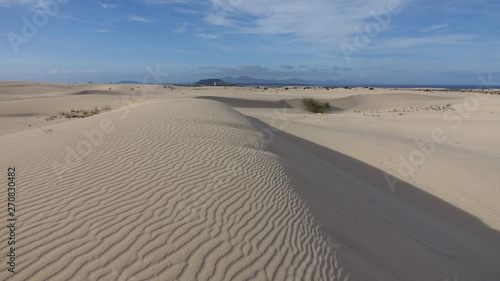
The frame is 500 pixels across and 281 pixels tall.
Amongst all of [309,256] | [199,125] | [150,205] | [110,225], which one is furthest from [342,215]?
[199,125]

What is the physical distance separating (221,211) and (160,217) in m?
0.80

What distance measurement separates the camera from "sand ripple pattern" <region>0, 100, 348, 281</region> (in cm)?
319

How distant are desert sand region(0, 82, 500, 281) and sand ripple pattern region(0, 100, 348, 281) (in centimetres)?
2

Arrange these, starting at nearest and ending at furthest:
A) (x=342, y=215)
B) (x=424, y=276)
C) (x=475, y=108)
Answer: (x=424, y=276) < (x=342, y=215) < (x=475, y=108)

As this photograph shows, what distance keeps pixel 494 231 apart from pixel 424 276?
3.87m

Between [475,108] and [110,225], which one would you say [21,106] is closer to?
[110,225]

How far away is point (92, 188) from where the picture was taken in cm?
460

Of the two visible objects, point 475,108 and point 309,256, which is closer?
point 309,256

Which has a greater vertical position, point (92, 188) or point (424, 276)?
point (92, 188)

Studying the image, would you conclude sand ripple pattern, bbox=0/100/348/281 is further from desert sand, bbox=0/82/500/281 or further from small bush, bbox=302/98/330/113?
small bush, bbox=302/98/330/113

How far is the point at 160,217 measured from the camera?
3.95 metres
